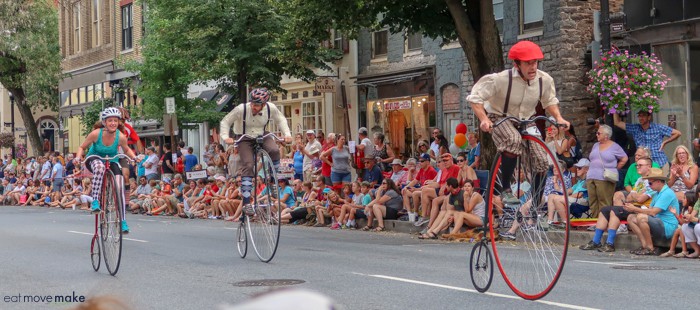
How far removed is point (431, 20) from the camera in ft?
76.7

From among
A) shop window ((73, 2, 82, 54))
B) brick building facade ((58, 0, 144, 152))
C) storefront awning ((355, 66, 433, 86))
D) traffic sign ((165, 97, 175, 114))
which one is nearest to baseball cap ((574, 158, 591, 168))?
storefront awning ((355, 66, 433, 86))

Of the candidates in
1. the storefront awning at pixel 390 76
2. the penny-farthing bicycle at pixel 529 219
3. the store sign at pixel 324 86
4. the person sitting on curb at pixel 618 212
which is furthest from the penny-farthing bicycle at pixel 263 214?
the storefront awning at pixel 390 76

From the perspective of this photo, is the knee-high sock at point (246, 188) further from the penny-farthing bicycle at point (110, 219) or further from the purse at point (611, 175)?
the purse at point (611, 175)

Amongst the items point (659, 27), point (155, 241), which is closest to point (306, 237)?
point (155, 241)

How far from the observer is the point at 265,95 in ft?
45.1

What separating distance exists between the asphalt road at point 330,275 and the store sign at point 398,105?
48.4 ft

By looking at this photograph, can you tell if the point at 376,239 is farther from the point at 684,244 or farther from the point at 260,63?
the point at 260,63

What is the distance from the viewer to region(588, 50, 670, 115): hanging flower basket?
66.5ft

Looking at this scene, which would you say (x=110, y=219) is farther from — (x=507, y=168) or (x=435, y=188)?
(x=435, y=188)

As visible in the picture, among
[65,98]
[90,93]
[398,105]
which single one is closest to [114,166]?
[398,105]

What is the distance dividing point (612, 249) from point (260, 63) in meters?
18.0

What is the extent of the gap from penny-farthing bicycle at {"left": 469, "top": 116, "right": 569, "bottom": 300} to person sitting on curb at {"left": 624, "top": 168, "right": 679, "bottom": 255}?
704 centimetres

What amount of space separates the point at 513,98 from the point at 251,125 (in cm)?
520

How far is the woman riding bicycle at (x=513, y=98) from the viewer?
8977 mm
